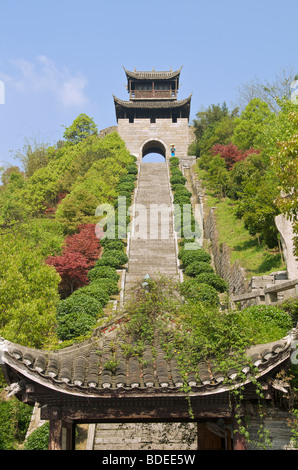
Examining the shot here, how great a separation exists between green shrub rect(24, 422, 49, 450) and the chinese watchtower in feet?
122

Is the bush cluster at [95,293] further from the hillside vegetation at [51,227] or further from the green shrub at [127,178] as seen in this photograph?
the green shrub at [127,178]

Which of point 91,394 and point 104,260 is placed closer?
point 91,394

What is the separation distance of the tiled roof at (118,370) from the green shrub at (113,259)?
1457 centimetres

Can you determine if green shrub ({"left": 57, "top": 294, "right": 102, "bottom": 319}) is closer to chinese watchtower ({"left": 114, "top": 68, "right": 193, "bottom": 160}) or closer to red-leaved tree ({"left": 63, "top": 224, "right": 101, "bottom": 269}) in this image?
red-leaved tree ({"left": 63, "top": 224, "right": 101, "bottom": 269})

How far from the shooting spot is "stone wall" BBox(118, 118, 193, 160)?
153 ft

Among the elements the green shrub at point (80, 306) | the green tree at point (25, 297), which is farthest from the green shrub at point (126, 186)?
the green tree at point (25, 297)

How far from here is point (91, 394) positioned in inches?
241

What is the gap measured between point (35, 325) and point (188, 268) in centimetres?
968

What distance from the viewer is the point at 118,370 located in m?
6.44

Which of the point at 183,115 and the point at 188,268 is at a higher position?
the point at 183,115

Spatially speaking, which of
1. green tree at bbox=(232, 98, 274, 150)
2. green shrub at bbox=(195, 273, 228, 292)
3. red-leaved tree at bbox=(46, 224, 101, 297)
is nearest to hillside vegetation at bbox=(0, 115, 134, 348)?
red-leaved tree at bbox=(46, 224, 101, 297)

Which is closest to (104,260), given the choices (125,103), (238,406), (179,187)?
(179,187)

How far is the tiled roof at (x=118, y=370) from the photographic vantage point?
19.5 ft
